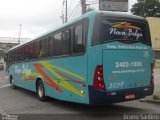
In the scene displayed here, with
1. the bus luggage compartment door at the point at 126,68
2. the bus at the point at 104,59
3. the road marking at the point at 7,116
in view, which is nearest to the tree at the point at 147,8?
the bus at the point at 104,59

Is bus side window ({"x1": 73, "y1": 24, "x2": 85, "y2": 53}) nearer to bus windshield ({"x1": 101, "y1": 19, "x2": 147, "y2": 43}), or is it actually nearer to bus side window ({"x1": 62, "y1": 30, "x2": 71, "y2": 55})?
bus side window ({"x1": 62, "y1": 30, "x2": 71, "y2": 55})

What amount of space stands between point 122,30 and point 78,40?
58.5 inches

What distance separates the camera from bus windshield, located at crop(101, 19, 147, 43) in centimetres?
1048

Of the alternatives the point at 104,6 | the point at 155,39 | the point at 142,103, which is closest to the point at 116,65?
the point at 142,103

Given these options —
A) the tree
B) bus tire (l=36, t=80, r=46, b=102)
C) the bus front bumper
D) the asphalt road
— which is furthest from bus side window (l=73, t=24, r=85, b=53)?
the tree

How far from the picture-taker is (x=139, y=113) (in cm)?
1102

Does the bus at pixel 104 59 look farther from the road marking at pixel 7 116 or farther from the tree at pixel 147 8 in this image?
the tree at pixel 147 8

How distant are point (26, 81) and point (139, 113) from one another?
8347 millimetres

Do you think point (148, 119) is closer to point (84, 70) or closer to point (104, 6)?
point (84, 70)

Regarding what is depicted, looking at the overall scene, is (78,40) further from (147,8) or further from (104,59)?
(147,8)

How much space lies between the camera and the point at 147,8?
262ft

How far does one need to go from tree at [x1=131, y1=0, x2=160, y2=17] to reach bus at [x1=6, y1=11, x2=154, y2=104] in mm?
68694

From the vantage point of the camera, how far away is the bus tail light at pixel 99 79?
1020 centimetres

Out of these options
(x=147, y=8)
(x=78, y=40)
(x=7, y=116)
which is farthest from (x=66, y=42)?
(x=147, y=8)
